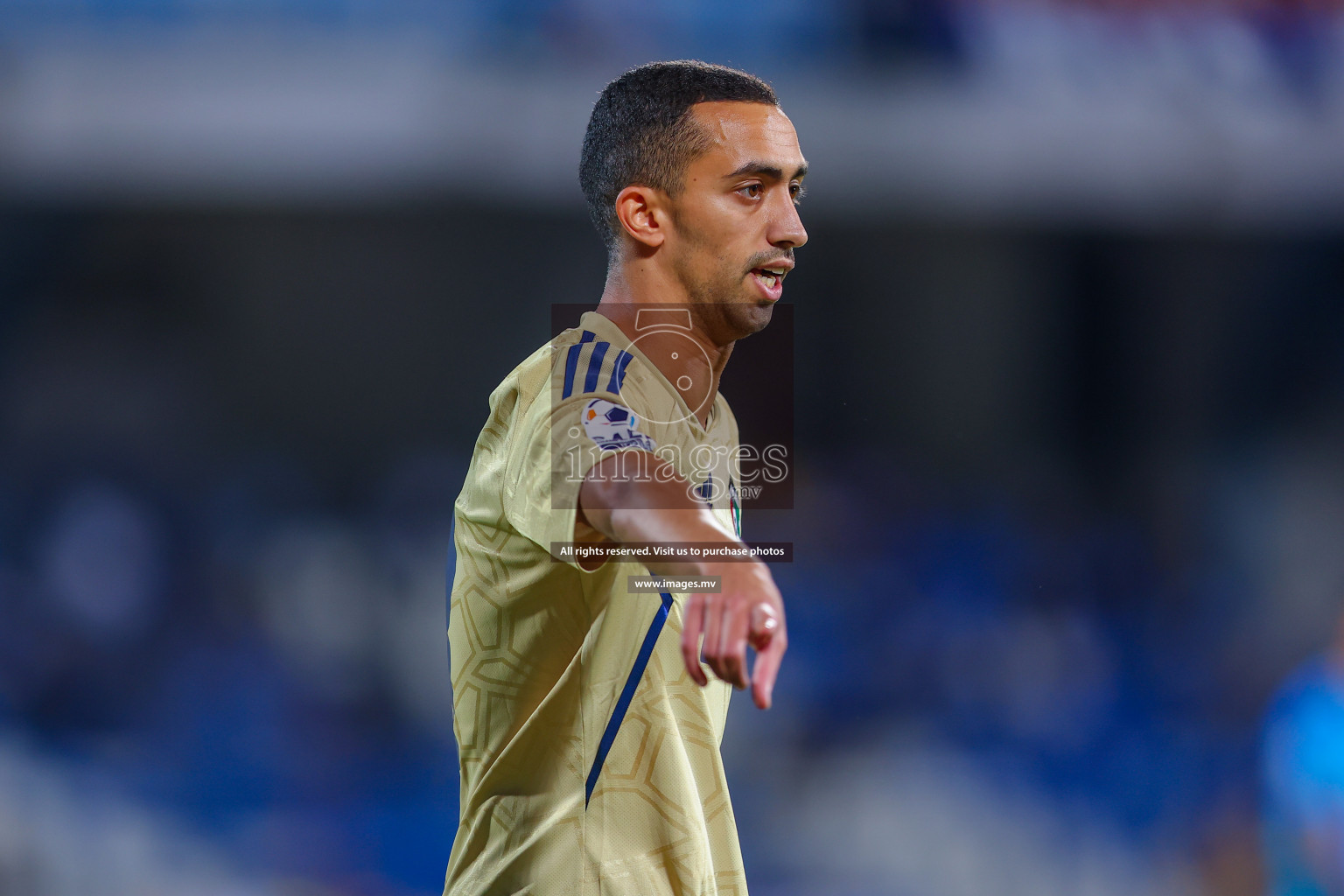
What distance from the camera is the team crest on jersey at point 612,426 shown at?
3.63 feet

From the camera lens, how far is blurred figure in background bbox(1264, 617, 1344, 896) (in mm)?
3133

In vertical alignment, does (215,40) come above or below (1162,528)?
above

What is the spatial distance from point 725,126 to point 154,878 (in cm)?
270

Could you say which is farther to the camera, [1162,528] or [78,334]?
[1162,528]

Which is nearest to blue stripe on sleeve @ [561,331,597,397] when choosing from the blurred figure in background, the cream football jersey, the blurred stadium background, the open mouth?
the cream football jersey

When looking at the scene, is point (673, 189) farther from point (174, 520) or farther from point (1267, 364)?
point (1267, 364)

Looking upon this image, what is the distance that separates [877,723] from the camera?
3367 mm

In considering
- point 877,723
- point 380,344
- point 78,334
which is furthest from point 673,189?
point 78,334

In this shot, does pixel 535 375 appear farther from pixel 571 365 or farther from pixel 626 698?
pixel 626 698

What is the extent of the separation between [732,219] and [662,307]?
0.48ft

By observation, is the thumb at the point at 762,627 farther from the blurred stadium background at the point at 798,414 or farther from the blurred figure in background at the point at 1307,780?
the blurred figure in background at the point at 1307,780

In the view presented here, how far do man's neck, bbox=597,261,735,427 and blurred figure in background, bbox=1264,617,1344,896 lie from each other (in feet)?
8.49

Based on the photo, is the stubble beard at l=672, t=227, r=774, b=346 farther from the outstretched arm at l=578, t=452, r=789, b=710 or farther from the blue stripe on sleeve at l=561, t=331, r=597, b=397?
the outstretched arm at l=578, t=452, r=789, b=710

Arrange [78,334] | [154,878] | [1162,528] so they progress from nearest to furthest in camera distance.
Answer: [154,878] < [78,334] < [1162,528]
